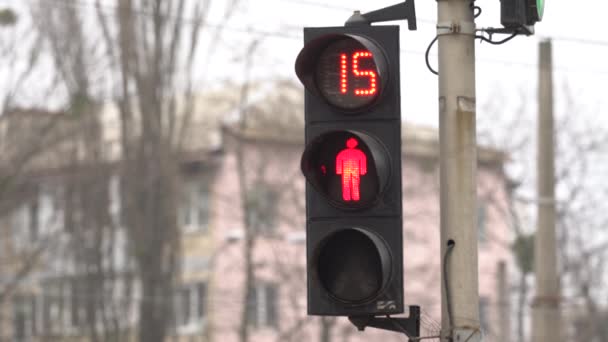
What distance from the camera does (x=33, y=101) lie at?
34562 millimetres

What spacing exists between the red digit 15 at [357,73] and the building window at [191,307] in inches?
1517

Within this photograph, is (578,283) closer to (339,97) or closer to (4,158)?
(4,158)

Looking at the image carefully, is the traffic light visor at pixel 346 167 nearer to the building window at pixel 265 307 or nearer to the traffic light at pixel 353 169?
the traffic light at pixel 353 169

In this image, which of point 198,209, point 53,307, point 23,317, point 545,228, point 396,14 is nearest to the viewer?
point 396,14

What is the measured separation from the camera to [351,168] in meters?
6.22

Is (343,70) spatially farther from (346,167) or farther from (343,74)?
(346,167)

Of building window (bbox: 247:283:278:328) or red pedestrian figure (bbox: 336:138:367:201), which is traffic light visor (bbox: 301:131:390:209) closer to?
red pedestrian figure (bbox: 336:138:367:201)

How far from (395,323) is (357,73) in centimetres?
108

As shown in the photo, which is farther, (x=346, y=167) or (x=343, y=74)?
(x=343, y=74)

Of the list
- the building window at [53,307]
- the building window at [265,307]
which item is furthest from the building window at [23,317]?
the building window at [265,307]

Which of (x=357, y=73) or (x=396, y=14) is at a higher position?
(x=396, y=14)

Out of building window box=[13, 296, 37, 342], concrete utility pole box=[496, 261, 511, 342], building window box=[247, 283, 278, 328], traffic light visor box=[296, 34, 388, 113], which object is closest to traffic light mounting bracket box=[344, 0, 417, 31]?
traffic light visor box=[296, 34, 388, 113]

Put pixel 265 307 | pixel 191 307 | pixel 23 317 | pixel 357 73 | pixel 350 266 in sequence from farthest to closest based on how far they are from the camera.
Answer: pixel 23 317 < pixel 191 307 < pixel 265 307 < pixel 357 73 < pixel 350 266

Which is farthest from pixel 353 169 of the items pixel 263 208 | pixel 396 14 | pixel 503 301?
pixel 263 208
